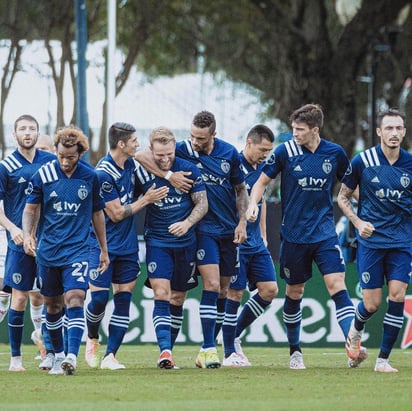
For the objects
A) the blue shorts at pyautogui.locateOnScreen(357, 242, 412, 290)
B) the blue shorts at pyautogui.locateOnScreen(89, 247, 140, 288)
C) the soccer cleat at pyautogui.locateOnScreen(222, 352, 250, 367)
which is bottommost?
the soccer cleat at pyautogui.locateOnScreen(222, 352, 250, 367)

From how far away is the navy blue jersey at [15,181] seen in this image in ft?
44.9

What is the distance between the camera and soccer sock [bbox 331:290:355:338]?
13.8 m

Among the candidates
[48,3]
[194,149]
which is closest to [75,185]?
[194,149]

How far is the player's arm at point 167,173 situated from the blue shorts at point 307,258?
1232 millimetres

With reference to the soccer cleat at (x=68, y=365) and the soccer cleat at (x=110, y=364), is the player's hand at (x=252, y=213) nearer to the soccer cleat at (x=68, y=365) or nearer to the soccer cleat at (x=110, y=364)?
the soccer cleat at (x=110, y=364)

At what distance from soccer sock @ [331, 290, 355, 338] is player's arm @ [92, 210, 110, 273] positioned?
245 centimetres

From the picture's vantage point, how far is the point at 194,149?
13.9 m

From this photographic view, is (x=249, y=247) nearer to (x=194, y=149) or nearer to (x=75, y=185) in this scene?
(x=194, y=149)

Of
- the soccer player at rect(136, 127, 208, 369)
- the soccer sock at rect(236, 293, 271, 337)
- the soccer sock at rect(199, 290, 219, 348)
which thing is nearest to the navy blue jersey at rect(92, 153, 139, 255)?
the soccer player at rect(136, 127, 208, 369)

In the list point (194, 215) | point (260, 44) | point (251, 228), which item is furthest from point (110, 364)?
point (260, 44)

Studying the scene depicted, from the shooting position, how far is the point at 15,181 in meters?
13.7

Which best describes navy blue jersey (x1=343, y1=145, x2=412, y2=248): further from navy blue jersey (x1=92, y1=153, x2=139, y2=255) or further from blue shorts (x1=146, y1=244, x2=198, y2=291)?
navy blue jersey (x1=92, y1=153, x2=139, y2=255)

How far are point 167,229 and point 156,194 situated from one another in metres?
0.41

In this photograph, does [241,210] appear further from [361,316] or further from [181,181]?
[361,316]
